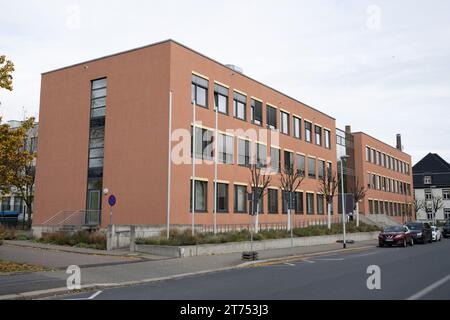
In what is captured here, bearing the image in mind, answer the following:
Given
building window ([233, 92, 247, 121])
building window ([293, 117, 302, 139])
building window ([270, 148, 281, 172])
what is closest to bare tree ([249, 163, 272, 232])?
building window ([270, 148, 281, 172])

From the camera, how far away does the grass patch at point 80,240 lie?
24.3 m

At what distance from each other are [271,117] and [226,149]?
26.5 ft

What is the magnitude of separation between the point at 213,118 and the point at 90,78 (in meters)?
9.35

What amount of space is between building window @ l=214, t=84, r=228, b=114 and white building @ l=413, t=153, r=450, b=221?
66.3m

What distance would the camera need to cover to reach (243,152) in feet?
119

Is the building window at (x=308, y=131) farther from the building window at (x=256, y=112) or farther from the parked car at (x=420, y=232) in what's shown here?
the parked car at (x=420, y=232)

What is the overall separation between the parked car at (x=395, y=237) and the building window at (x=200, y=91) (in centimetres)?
1509

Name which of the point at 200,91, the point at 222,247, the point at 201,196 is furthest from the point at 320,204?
the point at 222,247

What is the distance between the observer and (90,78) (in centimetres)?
3369

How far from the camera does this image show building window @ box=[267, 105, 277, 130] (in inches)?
1584

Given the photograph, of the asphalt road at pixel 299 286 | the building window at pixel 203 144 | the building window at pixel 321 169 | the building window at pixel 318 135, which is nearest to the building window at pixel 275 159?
the building window at pixel 321 169

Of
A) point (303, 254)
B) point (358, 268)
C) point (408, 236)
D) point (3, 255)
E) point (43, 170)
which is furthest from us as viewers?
point (43, 170)
